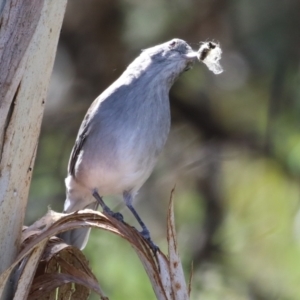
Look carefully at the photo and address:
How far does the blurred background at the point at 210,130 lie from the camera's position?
10.9 ft

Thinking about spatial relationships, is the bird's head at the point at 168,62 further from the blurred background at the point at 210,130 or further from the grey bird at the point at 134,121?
the blurred background at the point at 210,130

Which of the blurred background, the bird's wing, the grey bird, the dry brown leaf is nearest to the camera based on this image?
the dry brown leaf

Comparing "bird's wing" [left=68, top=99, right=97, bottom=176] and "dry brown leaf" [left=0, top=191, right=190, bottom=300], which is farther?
"bird's wing" [left=68, top=99, right=97, bottom=176]

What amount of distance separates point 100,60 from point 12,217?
7.72 feet

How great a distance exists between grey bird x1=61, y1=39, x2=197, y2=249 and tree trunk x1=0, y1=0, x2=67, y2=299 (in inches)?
34.5

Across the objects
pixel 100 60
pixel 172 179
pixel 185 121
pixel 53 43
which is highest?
pixel 100 60

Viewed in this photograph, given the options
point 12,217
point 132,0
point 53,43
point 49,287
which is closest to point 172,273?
point 49,287

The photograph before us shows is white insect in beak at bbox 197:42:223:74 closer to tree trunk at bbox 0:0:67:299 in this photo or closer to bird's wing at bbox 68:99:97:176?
bird's wing at bbox 68:99:97:176

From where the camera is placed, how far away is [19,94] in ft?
4.72

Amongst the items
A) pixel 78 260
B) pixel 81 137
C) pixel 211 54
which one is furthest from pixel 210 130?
pixel 78 260

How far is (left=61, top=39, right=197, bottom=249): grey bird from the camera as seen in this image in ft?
7.73

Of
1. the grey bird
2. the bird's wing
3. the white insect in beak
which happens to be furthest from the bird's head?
the bird's wing

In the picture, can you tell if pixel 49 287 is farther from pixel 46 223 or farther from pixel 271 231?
pixel 271 231

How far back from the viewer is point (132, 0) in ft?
12.1
